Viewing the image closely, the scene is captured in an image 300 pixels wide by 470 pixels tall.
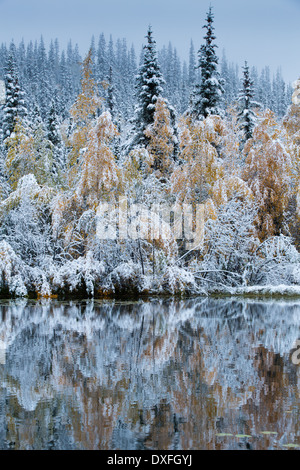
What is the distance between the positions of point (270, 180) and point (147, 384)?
16.2 m

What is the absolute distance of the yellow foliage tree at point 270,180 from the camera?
20.5 m

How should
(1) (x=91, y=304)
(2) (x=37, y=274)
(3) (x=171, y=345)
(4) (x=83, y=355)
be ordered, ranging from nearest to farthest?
(4) (x=83, y=355)
(3) (x=171, y=345)
(1) (x=91, y=304)
(2) (x=37, y=274)

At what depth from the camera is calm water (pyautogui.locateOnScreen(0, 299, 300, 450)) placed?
4328 mm

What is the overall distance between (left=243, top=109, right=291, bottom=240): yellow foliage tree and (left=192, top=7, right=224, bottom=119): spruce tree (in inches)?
199

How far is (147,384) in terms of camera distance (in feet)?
19.8

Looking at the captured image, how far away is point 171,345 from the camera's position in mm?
8492

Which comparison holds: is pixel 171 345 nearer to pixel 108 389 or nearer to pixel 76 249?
pixel 108 389

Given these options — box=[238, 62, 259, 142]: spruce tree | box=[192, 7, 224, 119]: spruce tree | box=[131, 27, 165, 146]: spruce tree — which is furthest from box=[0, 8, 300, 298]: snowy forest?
box=[238, 62, 259, 142]: spruce tree

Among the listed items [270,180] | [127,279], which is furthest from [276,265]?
[127,279]

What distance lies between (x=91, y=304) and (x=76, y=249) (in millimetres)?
3201

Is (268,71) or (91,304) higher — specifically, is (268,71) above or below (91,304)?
above

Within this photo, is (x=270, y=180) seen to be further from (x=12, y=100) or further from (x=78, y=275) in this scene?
(x=12, y=100)

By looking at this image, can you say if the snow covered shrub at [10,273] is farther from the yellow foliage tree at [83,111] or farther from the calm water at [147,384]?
the yellow foliage tree at [83,111]
